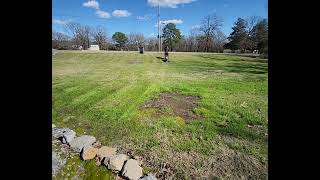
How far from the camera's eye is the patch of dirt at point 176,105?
550 centimetres

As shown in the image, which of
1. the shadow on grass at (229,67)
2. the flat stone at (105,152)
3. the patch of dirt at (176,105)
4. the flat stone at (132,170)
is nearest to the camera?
the flat stone at (132,170)

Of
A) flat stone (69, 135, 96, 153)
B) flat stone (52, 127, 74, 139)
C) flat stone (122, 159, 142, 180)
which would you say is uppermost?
flat stone (52, 127, 74, 139)

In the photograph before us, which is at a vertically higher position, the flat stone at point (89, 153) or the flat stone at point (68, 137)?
the flat stone at point (68, 137)

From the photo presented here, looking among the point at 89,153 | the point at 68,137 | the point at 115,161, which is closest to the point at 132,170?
the point at 115,161

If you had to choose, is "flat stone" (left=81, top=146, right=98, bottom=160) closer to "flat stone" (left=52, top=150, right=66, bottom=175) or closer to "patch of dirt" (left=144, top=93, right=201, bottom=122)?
"flat stone" (left=52, top=150, right=66, bottom=175)

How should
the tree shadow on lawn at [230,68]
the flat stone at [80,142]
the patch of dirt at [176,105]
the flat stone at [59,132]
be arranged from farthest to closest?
the tree shadow on lawn at [230,68] < the patch of dirt at [176,105] < the flat stone at [59,132] < the flat stone at [80,142]

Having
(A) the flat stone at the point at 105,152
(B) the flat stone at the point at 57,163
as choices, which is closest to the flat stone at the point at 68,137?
(B) the flat stone at the point at 57,163

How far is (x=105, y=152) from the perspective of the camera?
12.0 ft

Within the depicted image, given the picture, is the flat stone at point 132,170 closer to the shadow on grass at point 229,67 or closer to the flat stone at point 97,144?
the flat stone at point 97,144

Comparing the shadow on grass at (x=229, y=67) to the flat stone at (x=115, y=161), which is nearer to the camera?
the flat stone at (x=115, y=161)

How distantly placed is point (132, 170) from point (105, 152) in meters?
0.64

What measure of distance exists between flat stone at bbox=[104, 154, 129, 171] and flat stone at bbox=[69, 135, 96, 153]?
579 millimetres

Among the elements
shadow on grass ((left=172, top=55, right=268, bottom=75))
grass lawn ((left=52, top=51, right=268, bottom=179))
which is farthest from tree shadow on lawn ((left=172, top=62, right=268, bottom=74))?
grass lawn ((left=52, top=51, right=268, bottom=179))

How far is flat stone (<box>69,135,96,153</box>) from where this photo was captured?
3758 mm
